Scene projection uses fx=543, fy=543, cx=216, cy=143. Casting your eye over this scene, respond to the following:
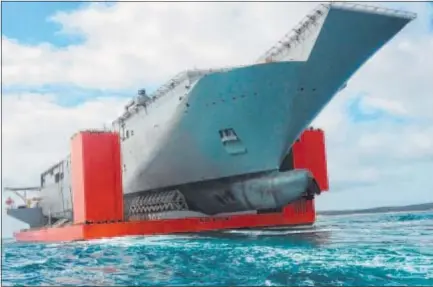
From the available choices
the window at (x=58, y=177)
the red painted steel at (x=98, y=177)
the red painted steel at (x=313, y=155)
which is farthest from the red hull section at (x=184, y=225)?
the window at (x=58, y=177)

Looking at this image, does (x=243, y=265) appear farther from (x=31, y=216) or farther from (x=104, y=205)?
(x=31, y=216)

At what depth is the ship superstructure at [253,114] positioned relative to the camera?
18812 millimetres

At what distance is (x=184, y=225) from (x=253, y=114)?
541 cm

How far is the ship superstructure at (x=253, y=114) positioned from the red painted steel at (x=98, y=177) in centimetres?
167

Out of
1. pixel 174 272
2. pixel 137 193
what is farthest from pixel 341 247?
pixel 137 193

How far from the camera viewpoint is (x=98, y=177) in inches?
861

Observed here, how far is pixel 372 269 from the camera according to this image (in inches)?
406

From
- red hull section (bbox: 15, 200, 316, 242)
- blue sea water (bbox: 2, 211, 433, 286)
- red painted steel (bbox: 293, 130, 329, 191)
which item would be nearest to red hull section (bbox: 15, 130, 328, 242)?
red hull section (bbox: 15, 200, 316, 242)

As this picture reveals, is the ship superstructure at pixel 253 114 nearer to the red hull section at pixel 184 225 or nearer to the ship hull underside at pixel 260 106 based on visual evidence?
the ship hull underside at pixel 260 106

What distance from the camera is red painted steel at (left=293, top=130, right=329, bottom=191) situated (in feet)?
83.2

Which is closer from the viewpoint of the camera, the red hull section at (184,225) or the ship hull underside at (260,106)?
Result: the ship hull underside at (260,106)

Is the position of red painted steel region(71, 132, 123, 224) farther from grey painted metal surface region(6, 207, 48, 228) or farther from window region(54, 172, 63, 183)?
grey painted metal surface region(6, 207, 48, 228)

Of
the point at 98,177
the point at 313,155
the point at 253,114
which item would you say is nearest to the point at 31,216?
the point at 98,177

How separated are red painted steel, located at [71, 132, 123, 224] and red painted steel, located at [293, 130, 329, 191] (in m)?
8.35
